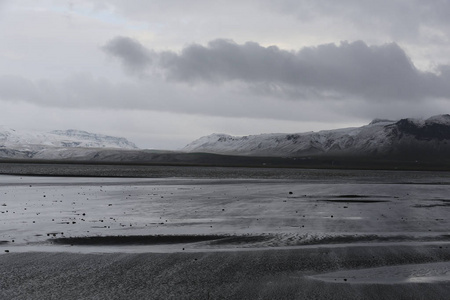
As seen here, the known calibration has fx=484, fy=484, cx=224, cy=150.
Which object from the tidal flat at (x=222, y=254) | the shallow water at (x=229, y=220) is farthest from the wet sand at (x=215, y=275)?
the shallow water at (x=229, y=220)

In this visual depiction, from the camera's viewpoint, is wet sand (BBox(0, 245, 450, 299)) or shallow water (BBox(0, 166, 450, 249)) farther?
shallow water (BBox(0, 166, 450, 249))

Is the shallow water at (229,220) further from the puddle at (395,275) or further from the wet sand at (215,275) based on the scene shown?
the puddle at (395,275)

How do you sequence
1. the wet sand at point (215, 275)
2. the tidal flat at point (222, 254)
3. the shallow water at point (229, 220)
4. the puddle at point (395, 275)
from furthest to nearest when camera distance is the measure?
1. the shallow water at point (229, 220)
2. the puddle at point (395, 275)
3. the tidal flat at point (222, 254)
4. the wet sand at point (215, 275)

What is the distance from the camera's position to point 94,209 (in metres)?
30.8

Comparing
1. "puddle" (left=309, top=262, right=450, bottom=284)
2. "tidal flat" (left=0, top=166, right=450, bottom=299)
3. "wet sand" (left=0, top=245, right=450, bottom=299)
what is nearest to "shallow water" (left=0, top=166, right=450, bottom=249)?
"tidal flat" (left=0, top=166, right=450, bottom=299)

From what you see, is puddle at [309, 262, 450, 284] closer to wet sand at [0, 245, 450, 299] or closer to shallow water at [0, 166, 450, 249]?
wet sand at [0, 245, 450, 299]

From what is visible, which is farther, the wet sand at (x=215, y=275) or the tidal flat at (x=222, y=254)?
the tidal flat at (x=222, y=254)

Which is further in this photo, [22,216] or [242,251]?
[22,216]

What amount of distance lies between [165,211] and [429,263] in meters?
18.0

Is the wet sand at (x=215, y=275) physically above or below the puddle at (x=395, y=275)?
above

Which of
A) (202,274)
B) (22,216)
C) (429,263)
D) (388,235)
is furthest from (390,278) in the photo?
(22,216)

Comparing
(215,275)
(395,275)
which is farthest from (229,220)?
(395,275)

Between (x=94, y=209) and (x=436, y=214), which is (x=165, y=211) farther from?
(x=436, y=214)

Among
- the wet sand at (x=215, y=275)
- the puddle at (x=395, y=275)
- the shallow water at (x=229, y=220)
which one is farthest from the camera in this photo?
the shallow water at (x=229, y=220)
